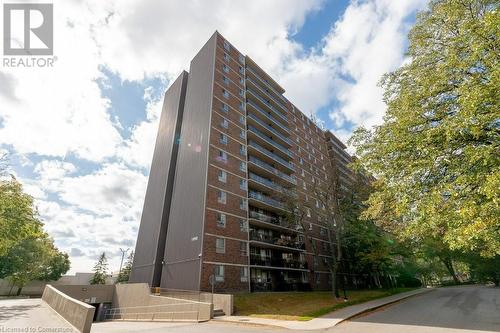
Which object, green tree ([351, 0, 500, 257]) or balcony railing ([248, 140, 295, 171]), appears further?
balcony railing ([248, 140, 295, 171])

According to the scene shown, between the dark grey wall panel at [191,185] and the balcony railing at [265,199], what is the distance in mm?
7075

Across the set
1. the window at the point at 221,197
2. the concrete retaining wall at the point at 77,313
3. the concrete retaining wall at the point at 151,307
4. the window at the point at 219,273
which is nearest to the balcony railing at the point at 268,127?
the window at the point at 221,197

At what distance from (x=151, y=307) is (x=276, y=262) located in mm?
14406

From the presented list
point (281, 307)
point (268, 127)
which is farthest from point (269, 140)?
point (281, 307)

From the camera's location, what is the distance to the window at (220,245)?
2514cm

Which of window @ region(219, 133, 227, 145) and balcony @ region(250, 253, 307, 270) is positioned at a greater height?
window @ region(219, 133, 227, 145)

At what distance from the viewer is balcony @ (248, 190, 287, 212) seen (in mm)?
31781

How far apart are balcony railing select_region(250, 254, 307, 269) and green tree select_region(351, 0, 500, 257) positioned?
684 inches

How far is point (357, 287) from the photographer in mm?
43062

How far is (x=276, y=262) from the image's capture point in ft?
102

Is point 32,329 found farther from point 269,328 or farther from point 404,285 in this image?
point 404,285

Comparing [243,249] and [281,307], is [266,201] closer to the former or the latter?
[243,249]

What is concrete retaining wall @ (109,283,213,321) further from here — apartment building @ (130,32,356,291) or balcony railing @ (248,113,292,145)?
balcony railing @ (248,113,292,145)

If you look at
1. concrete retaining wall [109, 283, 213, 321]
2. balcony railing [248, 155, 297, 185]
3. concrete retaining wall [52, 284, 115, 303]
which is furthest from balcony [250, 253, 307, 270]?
concrete retaining wall [52, 284, 115, 303]
